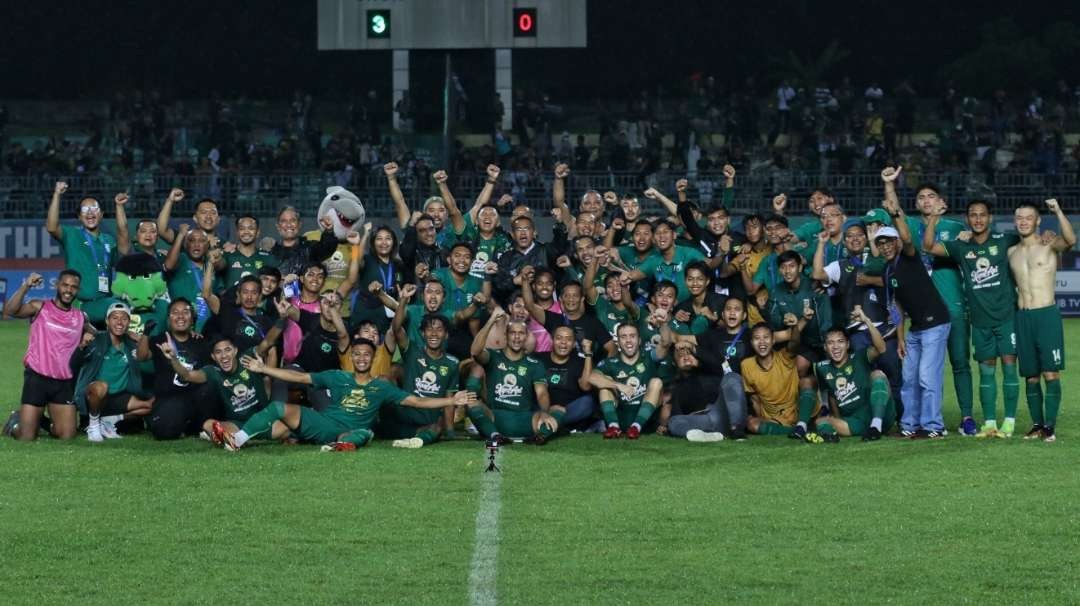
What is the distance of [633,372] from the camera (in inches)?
535

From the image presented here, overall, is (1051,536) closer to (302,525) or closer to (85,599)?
(302,525)

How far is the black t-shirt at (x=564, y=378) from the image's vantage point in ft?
44.6

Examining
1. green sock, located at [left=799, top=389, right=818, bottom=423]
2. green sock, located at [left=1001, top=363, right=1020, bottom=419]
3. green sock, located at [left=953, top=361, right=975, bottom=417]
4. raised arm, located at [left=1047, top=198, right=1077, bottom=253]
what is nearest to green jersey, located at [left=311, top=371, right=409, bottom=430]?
green sock, located at [left=799, top=389, right=818, bottom=423]

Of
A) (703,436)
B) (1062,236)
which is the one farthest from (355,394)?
(1062,236)

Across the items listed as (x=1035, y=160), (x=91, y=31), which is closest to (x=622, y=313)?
(x=1035, y=160)

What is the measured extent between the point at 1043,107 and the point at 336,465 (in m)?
27.8

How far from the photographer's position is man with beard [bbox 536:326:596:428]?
44.6 ft

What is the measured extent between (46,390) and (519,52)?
28.0m

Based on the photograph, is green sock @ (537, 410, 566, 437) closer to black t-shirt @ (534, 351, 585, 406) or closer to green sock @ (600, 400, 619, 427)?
black t-shirt @ (534, 351, 585, 406)

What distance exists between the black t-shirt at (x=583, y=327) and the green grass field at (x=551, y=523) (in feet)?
3.21

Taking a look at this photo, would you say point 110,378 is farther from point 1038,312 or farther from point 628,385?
point 1038,312

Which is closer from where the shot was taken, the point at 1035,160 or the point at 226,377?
the point at 226,377

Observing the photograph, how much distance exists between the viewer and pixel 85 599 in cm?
801

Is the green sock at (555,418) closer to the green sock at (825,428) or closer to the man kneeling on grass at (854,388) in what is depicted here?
the man kneeling on grass at (854,388)
